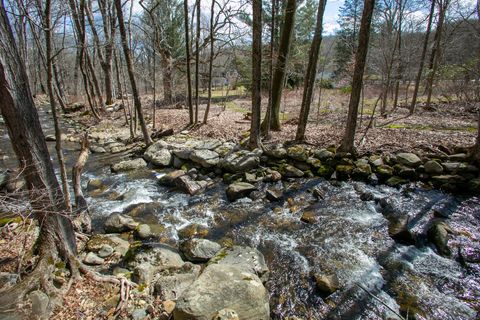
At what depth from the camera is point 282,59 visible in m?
11.1

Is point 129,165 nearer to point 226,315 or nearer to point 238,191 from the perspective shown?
point 238,191

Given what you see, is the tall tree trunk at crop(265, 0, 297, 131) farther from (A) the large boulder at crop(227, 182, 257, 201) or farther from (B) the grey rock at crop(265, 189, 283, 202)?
(B) the grey rock at crop(265, 189, 283, 202)

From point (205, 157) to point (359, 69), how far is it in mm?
5771

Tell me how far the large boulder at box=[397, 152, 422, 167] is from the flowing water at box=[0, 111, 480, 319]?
2.83 ft

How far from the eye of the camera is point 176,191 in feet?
26.6

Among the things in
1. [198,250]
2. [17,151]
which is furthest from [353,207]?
[17,151]

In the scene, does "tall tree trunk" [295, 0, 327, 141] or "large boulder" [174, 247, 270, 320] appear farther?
"tall tree trunk" [295, 0, 327, 141]

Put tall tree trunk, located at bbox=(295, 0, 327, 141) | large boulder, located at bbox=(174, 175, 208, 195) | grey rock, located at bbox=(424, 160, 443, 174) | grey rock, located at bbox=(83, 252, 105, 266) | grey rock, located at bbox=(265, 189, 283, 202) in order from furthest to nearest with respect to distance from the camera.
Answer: tall tree trunk, located at bbox=(295, 0, 327, 141)
large boulder, located at bbox=(174, 175, 208, 195)
grey rock, located at bbox=(424, 160, 443, 174)
grey rock, located at bbox=(265, 189, 283, 202)
grey rock, located at bbox=(83, 252, 105, 266)

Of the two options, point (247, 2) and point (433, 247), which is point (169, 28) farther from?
point (433, 247)

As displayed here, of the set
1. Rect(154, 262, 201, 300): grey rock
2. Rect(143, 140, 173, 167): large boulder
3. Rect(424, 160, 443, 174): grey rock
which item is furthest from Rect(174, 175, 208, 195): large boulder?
Rect(424, 160, 443, 174): grey rock

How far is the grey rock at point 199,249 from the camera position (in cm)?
502

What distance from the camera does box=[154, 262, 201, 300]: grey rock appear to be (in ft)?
13.0

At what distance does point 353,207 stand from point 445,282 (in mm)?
2649

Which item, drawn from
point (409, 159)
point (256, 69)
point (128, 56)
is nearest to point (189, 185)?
point (256, 69)
